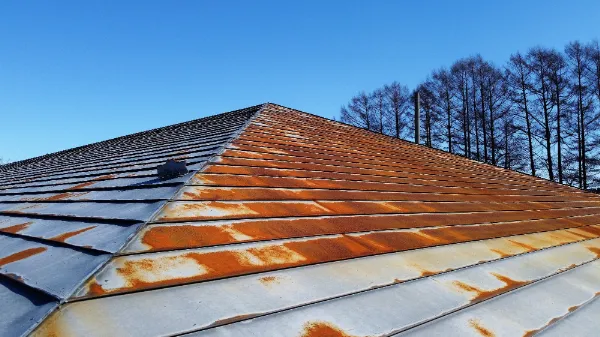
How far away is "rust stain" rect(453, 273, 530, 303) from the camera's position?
1.82m

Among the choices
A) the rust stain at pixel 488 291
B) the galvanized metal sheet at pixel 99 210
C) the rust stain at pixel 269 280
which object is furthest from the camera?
the galvanized metal sheet at pixel 99 210

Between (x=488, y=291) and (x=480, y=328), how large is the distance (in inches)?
17.9

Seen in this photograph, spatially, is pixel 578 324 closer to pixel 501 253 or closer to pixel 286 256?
pixel 501 253

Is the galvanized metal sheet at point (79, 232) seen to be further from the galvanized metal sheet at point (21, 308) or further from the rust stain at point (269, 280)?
the rust stain at point (269, 280)

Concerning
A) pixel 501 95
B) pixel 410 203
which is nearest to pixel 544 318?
pixel 410 203

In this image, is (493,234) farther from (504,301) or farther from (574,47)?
(574,47)

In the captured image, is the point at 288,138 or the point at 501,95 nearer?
the point at 288,138

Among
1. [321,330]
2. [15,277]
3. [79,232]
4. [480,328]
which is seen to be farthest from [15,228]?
[480,328]

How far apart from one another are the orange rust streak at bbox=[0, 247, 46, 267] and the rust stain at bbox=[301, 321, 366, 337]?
53.4 inches

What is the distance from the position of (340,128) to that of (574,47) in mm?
25793

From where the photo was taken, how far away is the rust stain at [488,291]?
71.6 inches

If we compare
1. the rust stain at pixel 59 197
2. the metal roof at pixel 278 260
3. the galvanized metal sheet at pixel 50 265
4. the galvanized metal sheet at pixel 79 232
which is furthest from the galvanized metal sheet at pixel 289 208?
the rust stain at pixel 59 197

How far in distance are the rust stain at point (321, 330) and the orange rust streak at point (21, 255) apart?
1356mm

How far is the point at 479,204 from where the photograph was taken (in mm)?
4309
